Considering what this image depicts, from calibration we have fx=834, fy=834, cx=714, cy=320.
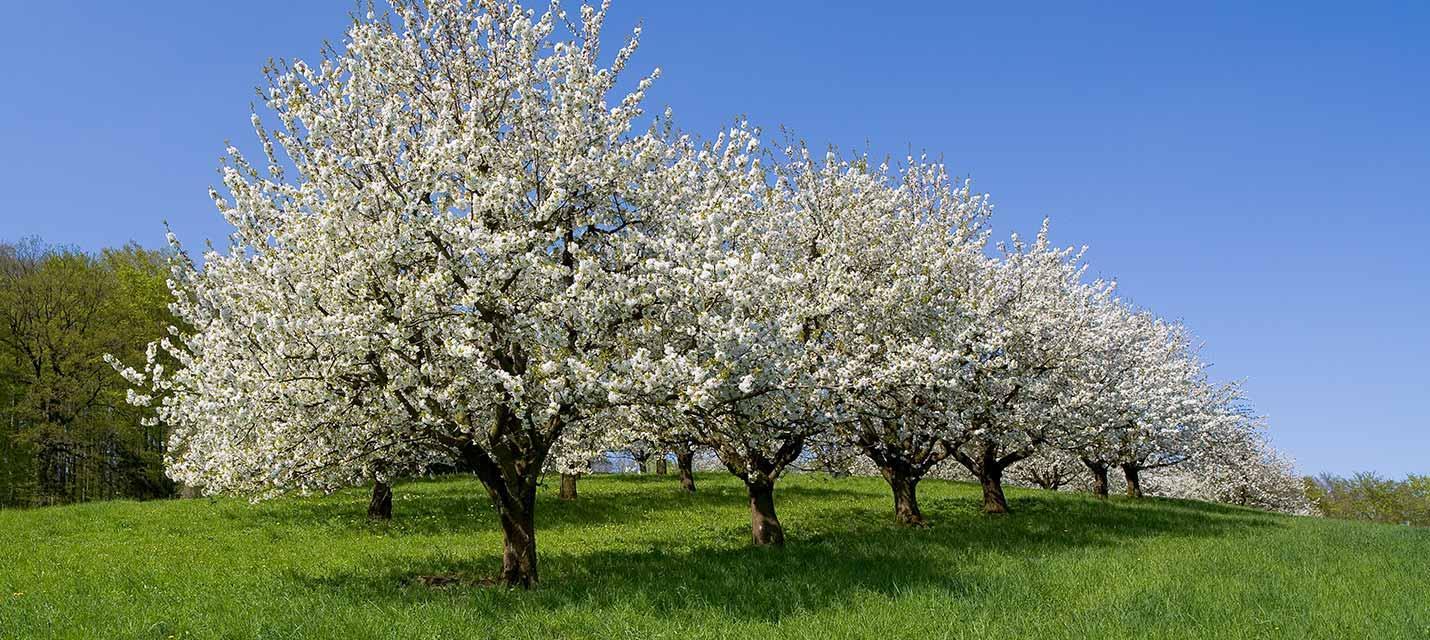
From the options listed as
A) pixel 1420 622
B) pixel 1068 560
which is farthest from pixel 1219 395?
pixel 1420 622

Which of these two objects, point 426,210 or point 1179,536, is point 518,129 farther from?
point 1179,536

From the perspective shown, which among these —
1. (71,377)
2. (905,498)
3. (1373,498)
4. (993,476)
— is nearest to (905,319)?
(905,498)

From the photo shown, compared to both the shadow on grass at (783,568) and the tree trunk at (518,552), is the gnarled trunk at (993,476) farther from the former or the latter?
the tree trunk at (518,552)

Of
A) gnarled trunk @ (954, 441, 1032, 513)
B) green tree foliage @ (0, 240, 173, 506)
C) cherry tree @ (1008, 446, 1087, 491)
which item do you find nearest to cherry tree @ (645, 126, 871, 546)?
gnarled trunk @ (954, 441, 1032, 513)

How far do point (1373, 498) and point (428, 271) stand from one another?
93.8m

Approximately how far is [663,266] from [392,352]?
468 cm

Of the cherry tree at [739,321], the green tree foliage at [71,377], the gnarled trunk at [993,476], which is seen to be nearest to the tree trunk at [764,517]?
the cherry tree at [739,321]

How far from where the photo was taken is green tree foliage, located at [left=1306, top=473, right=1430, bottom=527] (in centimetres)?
7262

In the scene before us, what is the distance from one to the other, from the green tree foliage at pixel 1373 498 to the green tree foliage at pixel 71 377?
8740 cm

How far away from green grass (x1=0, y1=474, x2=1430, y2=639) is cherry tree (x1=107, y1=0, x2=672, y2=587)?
2.25 meters

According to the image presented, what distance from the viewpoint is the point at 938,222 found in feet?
78.3

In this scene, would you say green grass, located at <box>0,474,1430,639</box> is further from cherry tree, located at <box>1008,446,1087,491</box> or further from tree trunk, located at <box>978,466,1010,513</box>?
cherry tree, located at <box>1008,446,1087,491</box>

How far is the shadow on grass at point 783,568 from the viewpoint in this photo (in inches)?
490

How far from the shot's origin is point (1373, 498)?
77750mm
